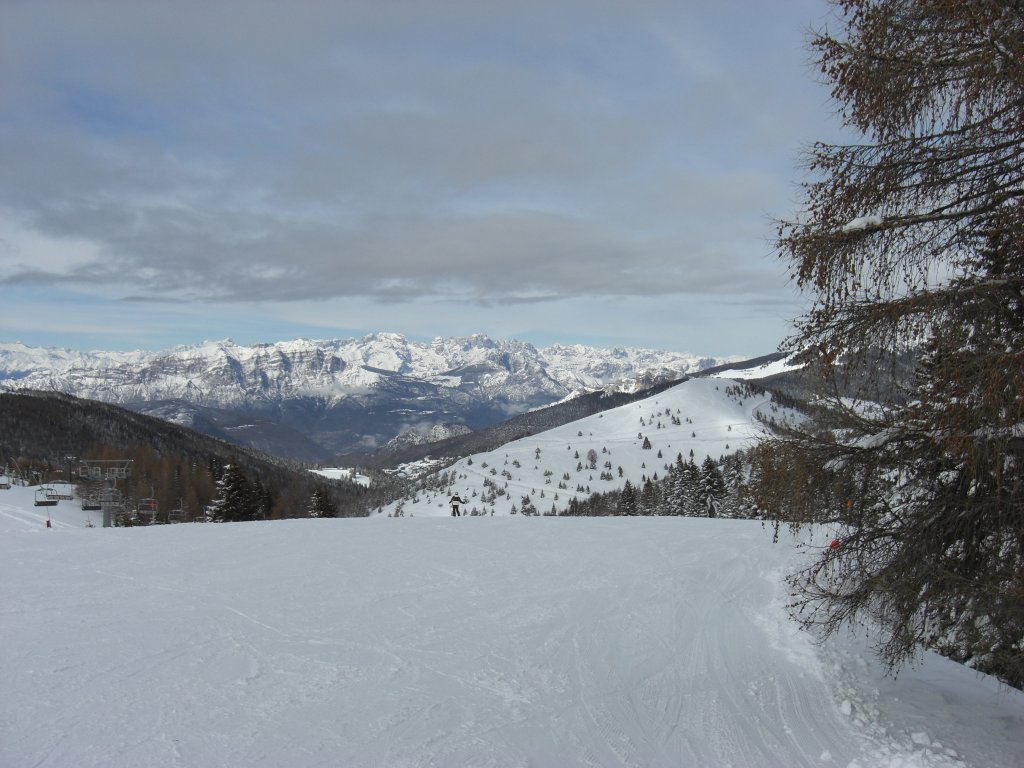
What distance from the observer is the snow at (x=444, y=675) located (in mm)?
5691

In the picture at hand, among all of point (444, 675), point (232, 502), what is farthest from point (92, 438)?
point (444, 675)

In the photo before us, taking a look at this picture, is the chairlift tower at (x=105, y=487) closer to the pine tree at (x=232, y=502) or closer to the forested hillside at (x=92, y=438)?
the pine tree at (x=232, y=502)

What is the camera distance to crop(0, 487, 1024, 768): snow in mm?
5691

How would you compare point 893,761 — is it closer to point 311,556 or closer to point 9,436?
point 311,556

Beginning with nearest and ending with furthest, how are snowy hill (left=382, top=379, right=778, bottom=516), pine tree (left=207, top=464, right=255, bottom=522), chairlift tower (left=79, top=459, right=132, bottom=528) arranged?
pine tree (left=207, top=464, right=255, bottom=522)
chairlift tower (left=79, top=459, right=132, bottom=528)
snowy hill (left=382, top=379, right=778, bottom=516)

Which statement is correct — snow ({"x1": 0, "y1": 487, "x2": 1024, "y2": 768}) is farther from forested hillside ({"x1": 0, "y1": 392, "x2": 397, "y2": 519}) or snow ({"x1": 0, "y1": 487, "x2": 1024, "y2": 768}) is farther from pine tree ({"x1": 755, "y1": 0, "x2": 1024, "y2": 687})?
forested hillside ({"x1": 0, "y1": 392, "x2": 397, "y2": 519})

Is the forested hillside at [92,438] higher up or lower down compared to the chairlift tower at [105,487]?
higher up

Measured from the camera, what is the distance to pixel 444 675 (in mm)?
7309

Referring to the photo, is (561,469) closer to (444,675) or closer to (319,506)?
(319,506)

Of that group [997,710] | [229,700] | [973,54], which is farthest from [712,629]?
[973,54]

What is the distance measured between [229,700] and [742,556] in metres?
13.6

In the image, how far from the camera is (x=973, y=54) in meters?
4.98

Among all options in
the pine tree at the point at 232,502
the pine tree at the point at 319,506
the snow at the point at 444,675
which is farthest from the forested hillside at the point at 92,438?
the snow at the point at 444,675

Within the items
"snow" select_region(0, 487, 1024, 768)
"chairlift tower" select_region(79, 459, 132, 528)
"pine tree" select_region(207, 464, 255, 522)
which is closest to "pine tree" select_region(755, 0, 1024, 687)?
"snow" select_region(0, 487, 1024, 768)
